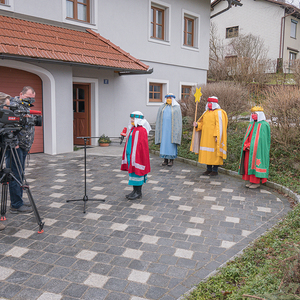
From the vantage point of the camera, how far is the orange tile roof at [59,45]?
8.71m

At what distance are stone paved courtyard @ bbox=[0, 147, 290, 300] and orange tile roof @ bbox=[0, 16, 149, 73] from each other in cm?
373

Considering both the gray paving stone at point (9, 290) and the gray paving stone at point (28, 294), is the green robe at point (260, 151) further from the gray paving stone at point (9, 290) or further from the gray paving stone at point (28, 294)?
the gray paving stone at point (9, 290)

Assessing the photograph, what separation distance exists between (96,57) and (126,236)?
7.65 metres

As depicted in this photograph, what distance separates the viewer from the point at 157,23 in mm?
14477

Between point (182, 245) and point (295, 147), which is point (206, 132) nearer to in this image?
point (295, 147)

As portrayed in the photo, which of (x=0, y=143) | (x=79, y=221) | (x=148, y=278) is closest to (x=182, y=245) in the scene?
(x=148, y=278)

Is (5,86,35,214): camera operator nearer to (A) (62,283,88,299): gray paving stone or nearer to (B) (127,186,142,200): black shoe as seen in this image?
Result: (B) (127,186,142,200): black shoe

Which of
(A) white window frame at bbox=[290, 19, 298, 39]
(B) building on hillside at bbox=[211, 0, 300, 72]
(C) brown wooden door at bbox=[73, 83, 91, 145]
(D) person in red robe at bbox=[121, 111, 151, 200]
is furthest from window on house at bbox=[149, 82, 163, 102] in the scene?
(A) white window frame at bbox=[290, 19, 298, 39]

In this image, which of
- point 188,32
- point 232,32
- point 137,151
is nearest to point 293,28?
point 232,32

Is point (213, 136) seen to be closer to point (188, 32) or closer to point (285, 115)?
point (285, 115)

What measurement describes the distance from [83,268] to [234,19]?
96.8 ft

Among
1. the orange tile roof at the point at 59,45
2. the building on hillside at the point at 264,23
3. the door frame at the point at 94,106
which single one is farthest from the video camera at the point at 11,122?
the building on hillside at the point at 264,23

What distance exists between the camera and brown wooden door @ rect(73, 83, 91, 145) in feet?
40.7

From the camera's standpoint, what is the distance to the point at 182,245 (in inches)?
165
